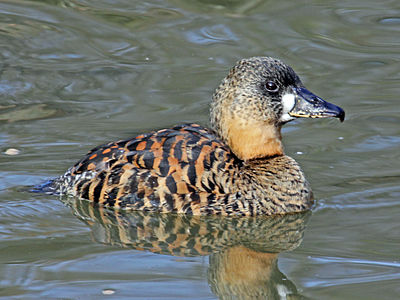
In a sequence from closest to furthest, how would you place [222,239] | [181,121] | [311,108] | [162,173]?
[222,239], [162,173], [311,108], [181,121]

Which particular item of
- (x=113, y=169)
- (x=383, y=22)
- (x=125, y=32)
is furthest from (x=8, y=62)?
(x=383, y=22)

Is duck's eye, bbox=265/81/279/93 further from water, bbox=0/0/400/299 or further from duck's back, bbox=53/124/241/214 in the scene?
water, bbox=0/0/400/299

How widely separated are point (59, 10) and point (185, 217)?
669cm

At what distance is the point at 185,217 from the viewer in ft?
23.1

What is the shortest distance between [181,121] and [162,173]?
2471 mm

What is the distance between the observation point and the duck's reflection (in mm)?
5949

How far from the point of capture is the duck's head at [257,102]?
7371mm

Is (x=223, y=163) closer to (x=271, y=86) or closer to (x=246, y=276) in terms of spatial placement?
(x=271, y=86)

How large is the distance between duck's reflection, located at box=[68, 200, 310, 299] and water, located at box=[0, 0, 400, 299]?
2 cm

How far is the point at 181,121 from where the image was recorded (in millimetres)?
9469

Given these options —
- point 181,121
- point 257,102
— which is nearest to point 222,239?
point 257,102

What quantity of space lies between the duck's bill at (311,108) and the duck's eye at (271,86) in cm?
19

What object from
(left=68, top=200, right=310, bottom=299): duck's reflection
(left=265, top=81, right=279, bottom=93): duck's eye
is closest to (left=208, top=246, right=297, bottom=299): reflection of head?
(left=68, top=200, right=310, bottom=299): duck's reflection

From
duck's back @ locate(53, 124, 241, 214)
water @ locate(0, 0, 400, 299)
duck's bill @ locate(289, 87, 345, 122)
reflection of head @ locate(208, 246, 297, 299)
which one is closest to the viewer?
reflection of head @ locate(208, 246, 297, 299)
